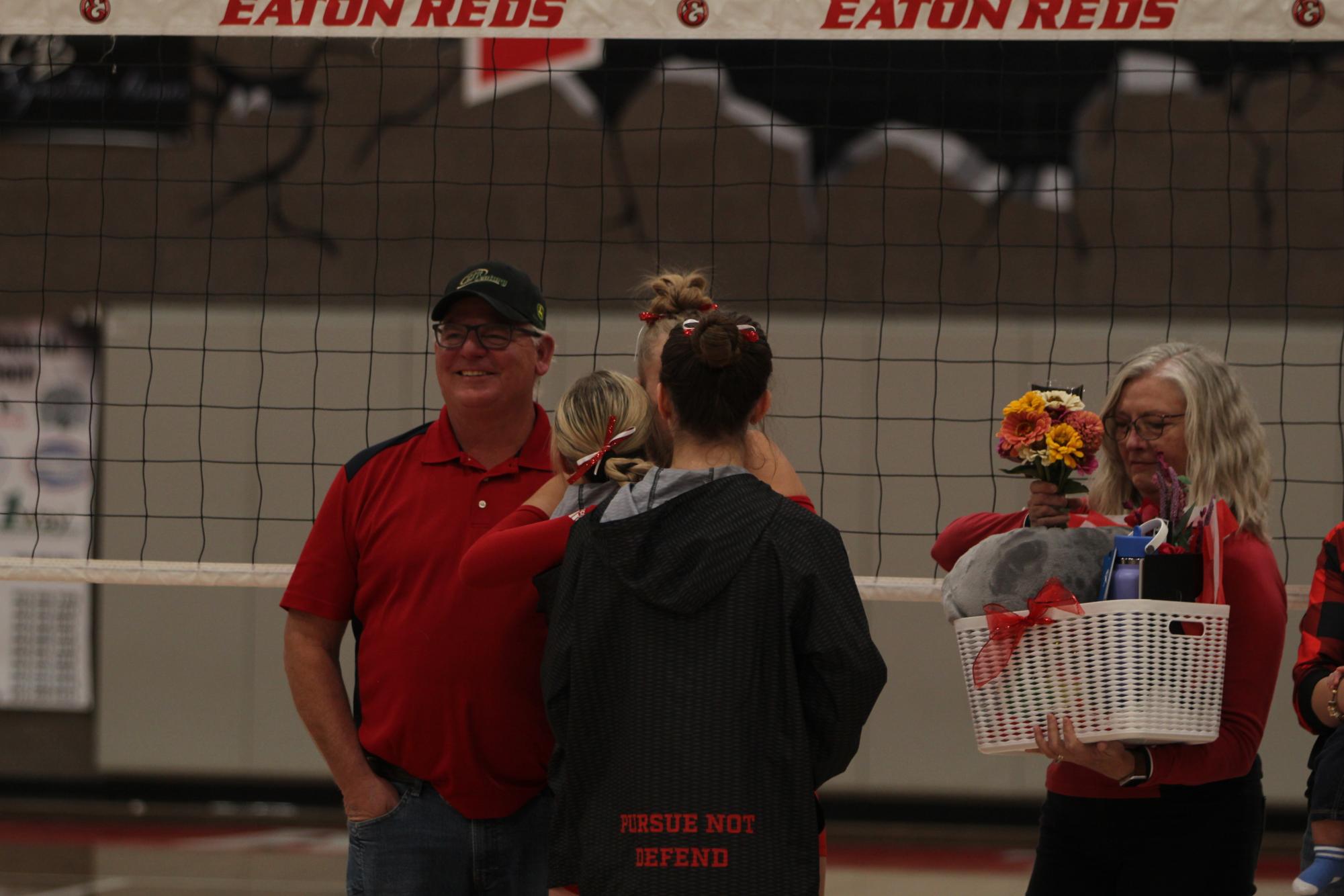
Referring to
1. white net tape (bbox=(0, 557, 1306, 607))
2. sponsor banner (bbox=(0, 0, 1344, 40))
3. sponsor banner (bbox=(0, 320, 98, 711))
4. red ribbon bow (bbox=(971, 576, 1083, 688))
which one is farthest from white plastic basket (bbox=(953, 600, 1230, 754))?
sponsor banner (bbox=(0, 320, 98, 711))

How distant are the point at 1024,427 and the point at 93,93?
6.45 meters

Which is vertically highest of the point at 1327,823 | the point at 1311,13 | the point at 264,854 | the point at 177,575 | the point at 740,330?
the point at 1311,13

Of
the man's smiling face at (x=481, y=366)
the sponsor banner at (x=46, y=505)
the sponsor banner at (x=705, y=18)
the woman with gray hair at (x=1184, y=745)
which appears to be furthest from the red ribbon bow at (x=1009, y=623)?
the sponsor banner at (x=46, y=505)

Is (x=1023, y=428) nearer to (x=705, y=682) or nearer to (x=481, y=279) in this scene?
(x=705, y=682)

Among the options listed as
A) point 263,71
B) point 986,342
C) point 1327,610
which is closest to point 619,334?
point 986,342

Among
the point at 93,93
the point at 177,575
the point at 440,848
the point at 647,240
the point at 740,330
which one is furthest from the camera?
the point at 93,93

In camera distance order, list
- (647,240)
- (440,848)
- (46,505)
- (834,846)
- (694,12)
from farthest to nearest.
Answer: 1. (46,505)
2. (647,240)
3. (834,846)
4. (694,12)
5. (440,848)

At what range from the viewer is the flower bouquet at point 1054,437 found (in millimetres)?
2332

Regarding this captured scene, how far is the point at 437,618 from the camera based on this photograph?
245cm

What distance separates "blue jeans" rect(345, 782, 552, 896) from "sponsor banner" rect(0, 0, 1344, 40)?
6.18 feet

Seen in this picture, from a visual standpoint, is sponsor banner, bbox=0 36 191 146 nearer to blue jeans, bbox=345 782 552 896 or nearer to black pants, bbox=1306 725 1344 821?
blue jeans, bbox=345 782 552 896

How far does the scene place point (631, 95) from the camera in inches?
287

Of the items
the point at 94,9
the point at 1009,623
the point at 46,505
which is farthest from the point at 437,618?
the point at 46,505

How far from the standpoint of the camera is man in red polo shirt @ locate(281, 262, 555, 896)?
95.9 inches
